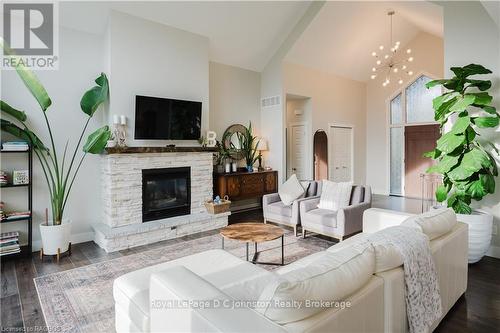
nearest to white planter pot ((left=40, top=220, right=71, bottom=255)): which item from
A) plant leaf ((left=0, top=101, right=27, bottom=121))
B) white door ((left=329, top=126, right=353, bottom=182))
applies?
plant leaf ((left=0, top=101, right=27, bottom=121))

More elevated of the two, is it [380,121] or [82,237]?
[380,121]

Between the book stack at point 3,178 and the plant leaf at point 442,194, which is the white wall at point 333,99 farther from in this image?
the book stack at point 3,178

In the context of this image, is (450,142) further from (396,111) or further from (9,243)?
(9,243)

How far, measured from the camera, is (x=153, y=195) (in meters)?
4.98

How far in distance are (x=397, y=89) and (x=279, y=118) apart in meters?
4.13

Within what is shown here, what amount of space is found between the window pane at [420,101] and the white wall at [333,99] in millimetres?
1293

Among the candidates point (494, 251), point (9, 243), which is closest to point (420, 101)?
point (494, 251)

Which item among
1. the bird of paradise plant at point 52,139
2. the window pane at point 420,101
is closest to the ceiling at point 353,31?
the window pane at point 420,101

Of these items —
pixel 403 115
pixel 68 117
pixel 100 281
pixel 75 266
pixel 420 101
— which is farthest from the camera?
pixel 403 115

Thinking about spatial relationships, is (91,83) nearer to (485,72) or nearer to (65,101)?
(65,101)

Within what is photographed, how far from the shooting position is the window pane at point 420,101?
7895mm

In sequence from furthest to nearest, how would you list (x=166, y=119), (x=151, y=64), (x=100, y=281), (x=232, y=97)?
(x=232, y=97), (x=166, y=119), (x=151, y=64), (x=100, y=281)

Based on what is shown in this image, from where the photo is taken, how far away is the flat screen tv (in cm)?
477

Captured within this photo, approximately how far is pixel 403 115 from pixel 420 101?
0.55m
